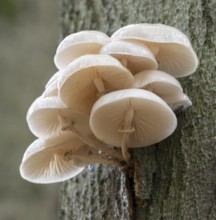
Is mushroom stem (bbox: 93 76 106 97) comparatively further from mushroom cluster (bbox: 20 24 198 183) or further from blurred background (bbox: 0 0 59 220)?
blurred background (bbox: 0 0 59 220)

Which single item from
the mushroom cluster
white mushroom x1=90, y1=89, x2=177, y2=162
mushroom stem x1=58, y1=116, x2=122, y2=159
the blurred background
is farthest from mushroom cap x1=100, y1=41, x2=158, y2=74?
the blurred background

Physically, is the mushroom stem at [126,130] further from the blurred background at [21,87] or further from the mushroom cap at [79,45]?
the blurred background at [21,87]

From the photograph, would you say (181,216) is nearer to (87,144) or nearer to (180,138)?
(180,138)

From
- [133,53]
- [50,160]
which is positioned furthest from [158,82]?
[50,160]

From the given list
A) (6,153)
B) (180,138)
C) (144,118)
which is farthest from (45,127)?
(6,153)

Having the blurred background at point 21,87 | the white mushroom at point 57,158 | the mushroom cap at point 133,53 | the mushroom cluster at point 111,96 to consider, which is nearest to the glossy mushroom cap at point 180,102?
the mushroom cluster at point 111,96
